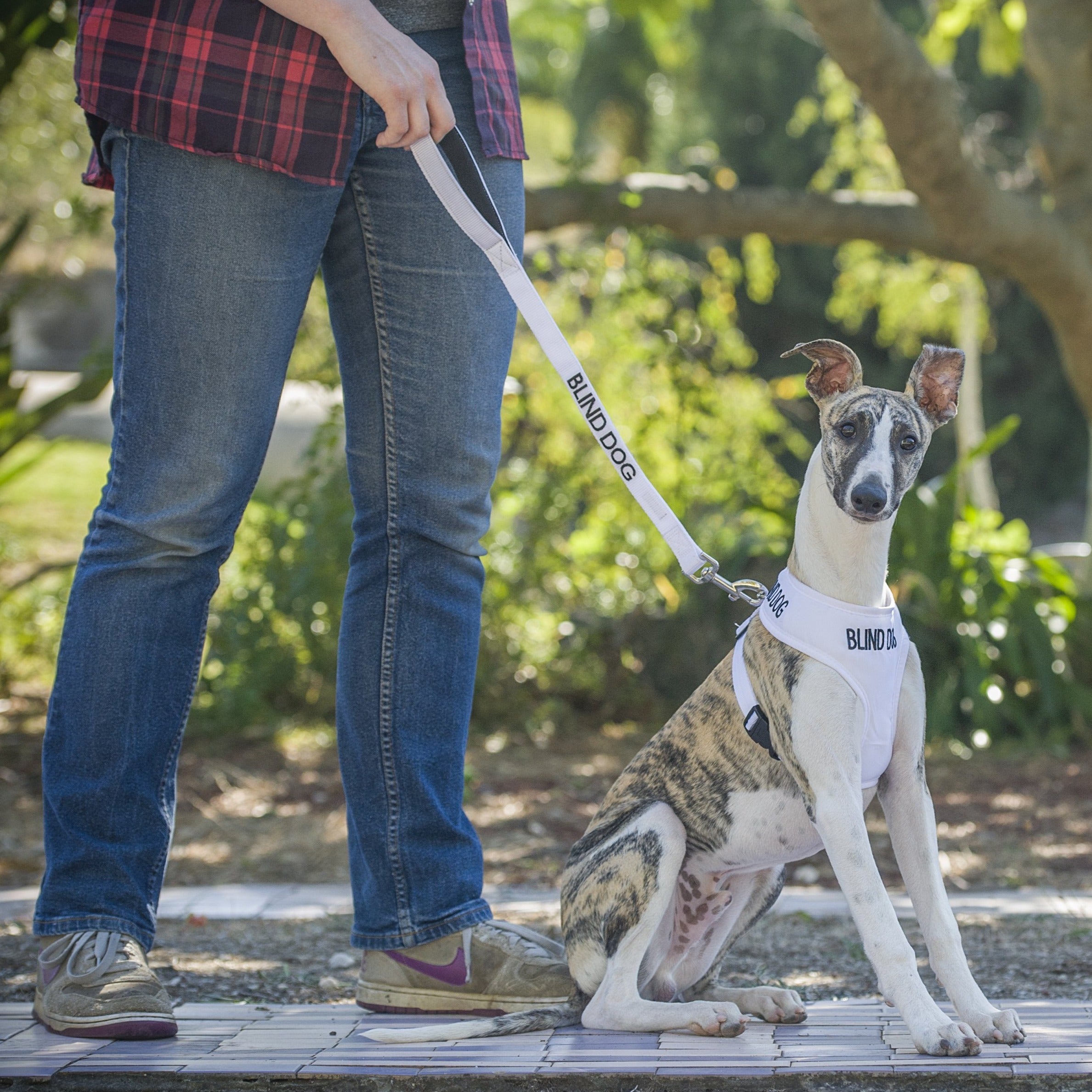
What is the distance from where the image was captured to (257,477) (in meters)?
2.45

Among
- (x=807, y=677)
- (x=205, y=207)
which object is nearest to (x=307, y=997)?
(x=807, y=677)

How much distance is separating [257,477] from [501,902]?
5.53ft

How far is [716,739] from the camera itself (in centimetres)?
237

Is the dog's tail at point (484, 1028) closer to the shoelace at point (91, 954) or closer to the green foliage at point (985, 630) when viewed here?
the shoelace at point (91, 954)

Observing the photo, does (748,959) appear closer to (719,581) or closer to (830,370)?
(719,581)

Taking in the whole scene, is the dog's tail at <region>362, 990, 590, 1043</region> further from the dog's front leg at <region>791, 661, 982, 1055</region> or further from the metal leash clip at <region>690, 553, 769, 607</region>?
the metal leash clip at <region>690, 553, 769, 607</region>

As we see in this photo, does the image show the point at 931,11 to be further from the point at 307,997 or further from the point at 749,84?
the point at 307,997

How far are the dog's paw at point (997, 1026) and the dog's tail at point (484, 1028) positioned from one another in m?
0.67

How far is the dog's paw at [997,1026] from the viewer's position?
2.05m

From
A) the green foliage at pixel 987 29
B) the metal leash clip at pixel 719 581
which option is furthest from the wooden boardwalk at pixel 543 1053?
the green foliage at pixel 987 29

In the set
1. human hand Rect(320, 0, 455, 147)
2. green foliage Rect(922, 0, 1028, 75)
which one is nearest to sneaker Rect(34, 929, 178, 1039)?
human hand Rect(320, 0, 455, 147)

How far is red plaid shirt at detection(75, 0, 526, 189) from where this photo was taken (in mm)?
2252

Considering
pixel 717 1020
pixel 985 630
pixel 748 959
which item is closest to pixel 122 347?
pixel 717 1020

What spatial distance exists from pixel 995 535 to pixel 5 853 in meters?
4.85
